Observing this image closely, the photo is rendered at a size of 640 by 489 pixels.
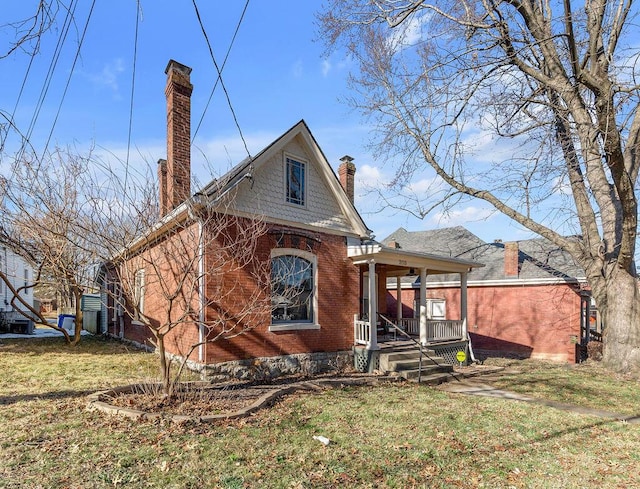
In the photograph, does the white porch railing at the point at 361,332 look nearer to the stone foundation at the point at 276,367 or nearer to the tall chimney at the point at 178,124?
the stone foundation at the point at 276,367

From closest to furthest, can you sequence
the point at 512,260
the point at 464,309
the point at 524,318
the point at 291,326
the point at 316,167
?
the point at 291,326 → the point at 316,167 → the point at 464,309 → the point at 524,318 → the point at 512,260

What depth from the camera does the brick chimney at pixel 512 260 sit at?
18.1 m

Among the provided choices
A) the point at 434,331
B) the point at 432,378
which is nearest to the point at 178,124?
the point at 432,378

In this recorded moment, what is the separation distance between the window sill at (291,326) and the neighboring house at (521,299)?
10.7m

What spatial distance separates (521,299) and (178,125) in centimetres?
1593

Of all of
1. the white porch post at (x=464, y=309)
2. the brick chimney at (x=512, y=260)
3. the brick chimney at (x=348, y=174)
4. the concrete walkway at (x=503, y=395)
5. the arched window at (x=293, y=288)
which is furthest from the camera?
the brick chimney at (x=512, y=260)

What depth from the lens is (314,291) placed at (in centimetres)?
1105

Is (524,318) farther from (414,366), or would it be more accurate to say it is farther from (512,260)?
(414,366)

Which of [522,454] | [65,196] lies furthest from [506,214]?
[65,196]

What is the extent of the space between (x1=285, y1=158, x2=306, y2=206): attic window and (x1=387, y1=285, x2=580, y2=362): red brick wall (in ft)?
39.9

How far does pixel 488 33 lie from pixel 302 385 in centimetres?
897

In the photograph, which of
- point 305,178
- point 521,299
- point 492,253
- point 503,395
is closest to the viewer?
point 503,395

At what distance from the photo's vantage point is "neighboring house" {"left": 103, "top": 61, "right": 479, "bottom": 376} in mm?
9312

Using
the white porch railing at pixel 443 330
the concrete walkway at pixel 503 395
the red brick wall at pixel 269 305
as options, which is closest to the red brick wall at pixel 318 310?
the red brick wall at pixel 269 305
